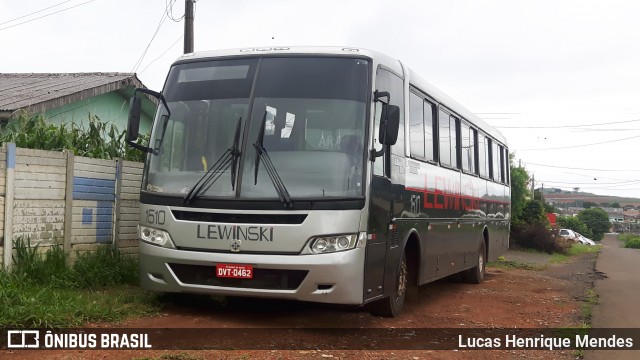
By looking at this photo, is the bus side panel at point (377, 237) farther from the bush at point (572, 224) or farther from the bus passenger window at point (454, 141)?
the bush at point (572, 224)

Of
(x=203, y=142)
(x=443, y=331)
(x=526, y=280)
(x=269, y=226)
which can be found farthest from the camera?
(x=526, y=280)

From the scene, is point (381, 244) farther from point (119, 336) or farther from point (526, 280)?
point (526, 280)

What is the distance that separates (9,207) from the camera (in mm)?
8680

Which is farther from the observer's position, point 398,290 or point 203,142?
point 398,290

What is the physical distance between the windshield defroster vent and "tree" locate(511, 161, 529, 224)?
31887mm

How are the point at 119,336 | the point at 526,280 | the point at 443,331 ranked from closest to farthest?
the point at 119,336 < the point at 443,331 < the point at 526,280

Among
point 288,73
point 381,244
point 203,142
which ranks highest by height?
point 288,73

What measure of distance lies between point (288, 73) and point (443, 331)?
355cm

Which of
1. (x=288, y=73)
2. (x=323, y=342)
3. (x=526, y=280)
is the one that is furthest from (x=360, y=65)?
(x=526, y=280)

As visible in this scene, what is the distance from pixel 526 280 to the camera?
17719 mm

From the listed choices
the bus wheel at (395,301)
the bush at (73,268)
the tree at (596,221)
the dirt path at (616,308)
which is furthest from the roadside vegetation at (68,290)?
the tree at (596,221)

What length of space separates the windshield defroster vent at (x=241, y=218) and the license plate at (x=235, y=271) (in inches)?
18.1

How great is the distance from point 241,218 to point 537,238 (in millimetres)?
32186

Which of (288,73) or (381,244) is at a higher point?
(288,73)
